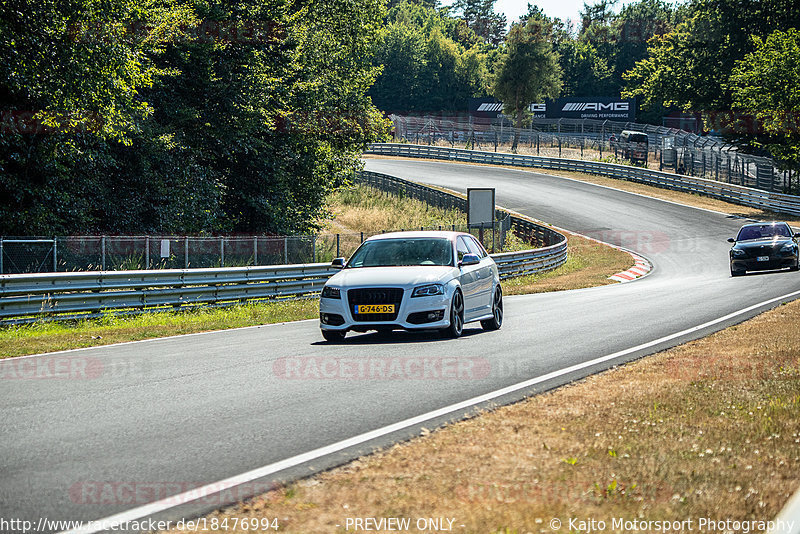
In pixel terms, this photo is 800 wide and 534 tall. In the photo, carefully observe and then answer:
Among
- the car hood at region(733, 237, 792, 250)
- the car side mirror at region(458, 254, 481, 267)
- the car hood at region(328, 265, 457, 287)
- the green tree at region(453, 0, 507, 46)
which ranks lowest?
the car hood at region(733, 237, 792, 250)

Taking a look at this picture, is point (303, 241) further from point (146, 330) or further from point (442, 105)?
point (442, 105)

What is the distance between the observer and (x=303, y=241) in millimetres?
27203

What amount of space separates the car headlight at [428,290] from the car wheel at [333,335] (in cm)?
129

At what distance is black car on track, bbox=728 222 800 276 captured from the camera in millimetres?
28438

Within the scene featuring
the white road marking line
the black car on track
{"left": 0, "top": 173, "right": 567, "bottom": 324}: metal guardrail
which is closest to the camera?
the white road marking line

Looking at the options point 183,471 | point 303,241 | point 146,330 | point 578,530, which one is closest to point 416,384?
point 183,471

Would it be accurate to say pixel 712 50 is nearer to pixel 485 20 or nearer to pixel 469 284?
pixel 469 284

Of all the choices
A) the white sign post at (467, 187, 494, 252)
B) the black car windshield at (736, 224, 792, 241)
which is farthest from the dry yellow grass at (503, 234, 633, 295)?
the black car windshield at (736, 224, 792, 241)

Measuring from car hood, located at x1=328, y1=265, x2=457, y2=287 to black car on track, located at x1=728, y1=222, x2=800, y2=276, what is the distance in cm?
1752

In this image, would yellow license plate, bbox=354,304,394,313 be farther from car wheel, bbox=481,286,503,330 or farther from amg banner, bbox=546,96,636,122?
amg banner, bbox=546,96,636,122

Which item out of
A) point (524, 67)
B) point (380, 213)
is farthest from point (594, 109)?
point (380, 213)

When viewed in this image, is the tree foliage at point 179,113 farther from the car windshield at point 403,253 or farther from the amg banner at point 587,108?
the amg banner at point 587,108

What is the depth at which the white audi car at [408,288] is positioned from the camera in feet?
43.5
